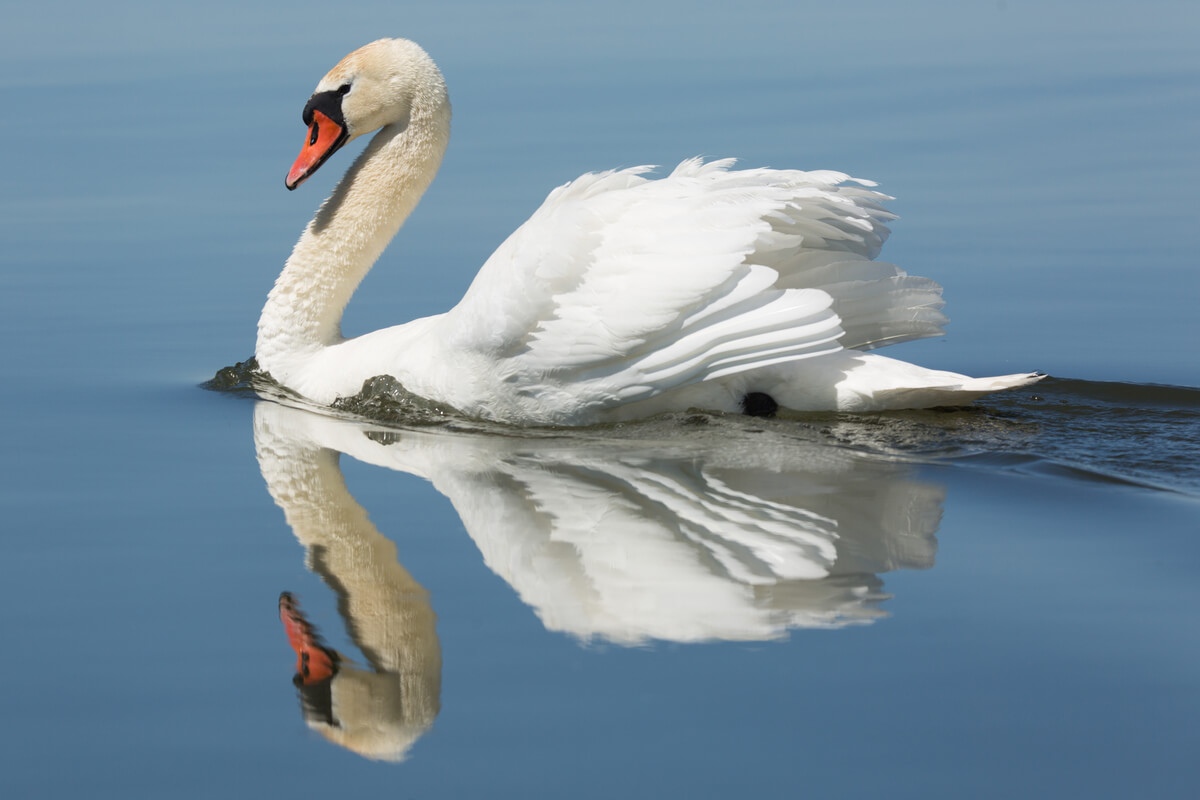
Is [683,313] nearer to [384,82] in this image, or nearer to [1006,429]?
[1006,429]

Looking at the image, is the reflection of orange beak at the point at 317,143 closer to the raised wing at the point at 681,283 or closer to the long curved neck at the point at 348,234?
the long curved neck at the point at 348,234

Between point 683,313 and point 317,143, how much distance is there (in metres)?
3.07

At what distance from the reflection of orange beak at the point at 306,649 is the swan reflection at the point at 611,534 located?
4cm

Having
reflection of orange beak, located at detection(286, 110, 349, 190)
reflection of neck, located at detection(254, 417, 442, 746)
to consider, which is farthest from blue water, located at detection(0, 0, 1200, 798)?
reflection of orange beak, located at detection(286, 110, 349, 190)

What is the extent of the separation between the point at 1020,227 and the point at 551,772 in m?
8.51

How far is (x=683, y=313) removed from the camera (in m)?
6.87

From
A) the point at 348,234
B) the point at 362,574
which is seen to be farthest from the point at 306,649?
the point at 348,234

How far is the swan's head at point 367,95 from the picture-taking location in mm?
Answer: 8773

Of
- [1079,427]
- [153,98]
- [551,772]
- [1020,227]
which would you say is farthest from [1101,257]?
[153,98]

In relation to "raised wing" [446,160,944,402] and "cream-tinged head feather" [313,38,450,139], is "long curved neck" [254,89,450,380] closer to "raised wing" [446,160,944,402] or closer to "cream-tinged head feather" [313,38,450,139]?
"cream-tinged head feather" [313,38,450,139]

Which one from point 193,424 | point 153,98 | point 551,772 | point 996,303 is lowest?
point 551,772

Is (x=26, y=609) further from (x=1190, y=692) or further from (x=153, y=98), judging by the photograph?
(x=153, y=98)

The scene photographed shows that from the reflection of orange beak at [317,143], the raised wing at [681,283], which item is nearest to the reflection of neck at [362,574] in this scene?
the raised wing at [681,283]

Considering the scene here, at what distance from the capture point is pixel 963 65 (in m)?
17.0
